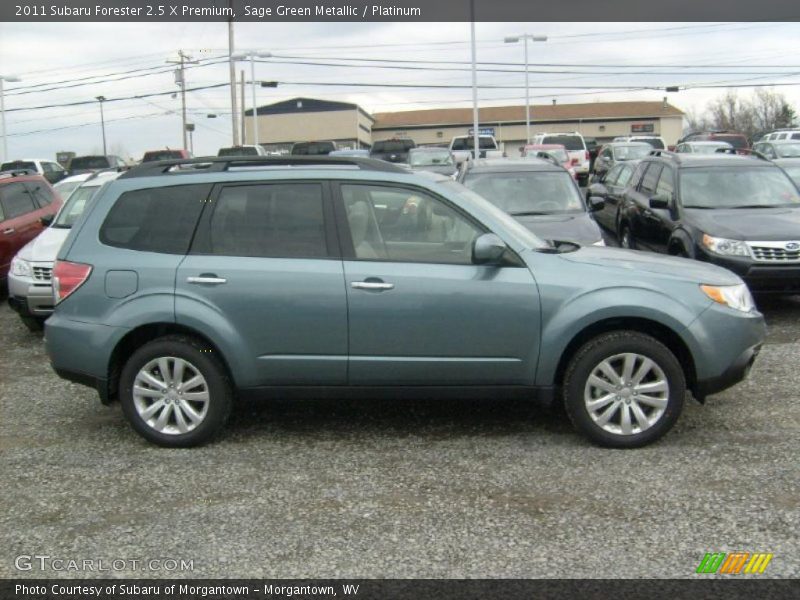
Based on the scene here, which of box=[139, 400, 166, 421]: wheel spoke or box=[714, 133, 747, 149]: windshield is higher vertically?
box=[714, 133, 747, 149]: windshield

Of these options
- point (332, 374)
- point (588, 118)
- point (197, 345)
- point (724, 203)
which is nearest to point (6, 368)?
point (197, 345)

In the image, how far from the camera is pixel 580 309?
16.7ft

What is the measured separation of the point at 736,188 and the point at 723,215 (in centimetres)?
81

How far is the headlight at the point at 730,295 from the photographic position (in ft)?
17.1

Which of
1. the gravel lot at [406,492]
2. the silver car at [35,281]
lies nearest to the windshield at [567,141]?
the silver car at [35,281]

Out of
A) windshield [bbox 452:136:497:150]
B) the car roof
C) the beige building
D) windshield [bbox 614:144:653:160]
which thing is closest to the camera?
the car roof

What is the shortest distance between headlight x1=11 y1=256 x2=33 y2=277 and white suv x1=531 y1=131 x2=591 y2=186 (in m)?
22.1

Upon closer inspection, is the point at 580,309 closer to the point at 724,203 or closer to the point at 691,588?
the point at 691,588

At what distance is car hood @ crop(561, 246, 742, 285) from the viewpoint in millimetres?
5277

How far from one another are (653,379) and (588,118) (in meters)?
81.7

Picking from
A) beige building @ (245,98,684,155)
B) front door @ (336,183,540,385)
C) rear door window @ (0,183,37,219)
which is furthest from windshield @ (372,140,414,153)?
beige building @ (245,98,684,155)

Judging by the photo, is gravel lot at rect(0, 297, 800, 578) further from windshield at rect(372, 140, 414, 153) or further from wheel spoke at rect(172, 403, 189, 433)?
windshield at rect(372, 140, 414, 153)

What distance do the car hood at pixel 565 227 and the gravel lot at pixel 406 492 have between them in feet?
9.96

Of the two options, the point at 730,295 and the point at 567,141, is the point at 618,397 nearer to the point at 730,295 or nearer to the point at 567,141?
the point at 730,295
